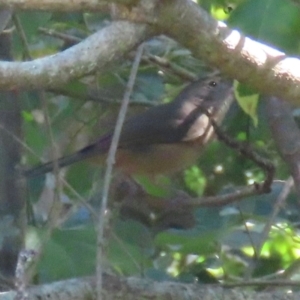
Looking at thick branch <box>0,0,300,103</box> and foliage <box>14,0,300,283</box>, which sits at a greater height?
thick branch <box>0,0,300,103</box>

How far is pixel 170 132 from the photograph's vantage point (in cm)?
390

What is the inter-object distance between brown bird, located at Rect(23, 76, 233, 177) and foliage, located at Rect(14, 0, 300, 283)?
302 mm

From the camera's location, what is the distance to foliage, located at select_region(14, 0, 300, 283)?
6.53 ft

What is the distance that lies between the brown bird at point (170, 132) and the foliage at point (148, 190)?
11.9 inches

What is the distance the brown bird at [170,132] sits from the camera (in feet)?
11.7

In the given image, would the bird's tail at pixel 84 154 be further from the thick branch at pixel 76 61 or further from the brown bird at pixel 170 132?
the thick branch at pixel 76 61

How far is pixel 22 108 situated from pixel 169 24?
43.9 inches

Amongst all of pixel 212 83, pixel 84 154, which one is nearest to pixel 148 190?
pixel 84 154

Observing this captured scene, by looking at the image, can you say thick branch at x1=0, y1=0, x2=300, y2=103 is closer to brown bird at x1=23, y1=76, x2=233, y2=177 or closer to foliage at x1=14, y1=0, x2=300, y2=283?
foliage at x1=14, y1=0, x2=300, y2=283

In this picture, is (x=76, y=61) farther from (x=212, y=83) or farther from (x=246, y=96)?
(x=212, y=83)

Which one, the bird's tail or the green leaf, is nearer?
the green leaf

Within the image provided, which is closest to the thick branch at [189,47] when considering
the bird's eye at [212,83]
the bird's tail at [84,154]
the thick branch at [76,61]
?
the thick branch at [76,61]

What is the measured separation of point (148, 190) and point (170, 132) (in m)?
0.99

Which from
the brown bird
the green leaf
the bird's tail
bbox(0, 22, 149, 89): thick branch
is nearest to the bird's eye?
the brown bird
